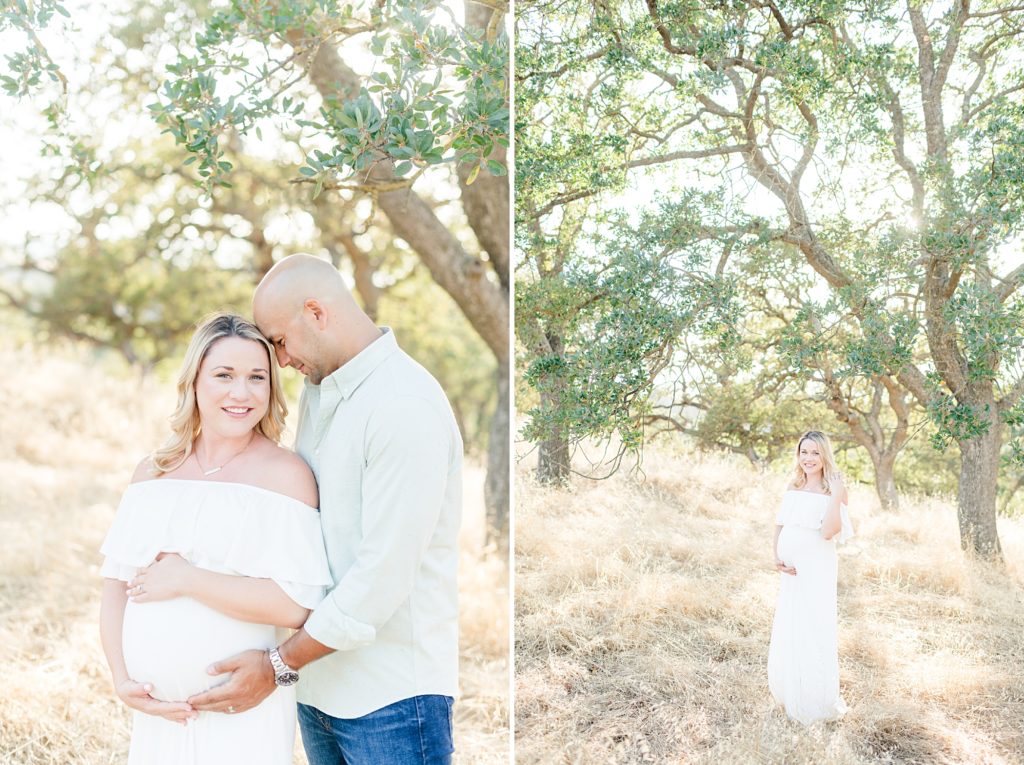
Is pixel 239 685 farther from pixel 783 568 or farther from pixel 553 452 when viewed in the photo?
pixel 783 568

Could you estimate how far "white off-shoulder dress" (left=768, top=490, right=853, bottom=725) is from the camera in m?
2.29

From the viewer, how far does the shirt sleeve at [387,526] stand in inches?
66.9

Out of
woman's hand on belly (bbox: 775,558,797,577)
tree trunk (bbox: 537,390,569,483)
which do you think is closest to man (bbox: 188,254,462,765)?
→ tree trunk (bbox: 537,390,569,483)

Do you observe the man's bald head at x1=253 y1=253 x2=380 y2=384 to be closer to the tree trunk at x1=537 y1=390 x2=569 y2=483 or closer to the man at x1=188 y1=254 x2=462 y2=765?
the man at x1=188 y1=254 x2=462 y2=765

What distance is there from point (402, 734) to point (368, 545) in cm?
39

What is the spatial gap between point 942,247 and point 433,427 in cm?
131

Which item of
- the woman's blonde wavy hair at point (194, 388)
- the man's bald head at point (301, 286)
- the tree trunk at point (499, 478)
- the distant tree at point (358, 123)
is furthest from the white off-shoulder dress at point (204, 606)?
the tree trunk at point (499, 478)

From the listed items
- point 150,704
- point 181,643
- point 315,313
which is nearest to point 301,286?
point 315,313

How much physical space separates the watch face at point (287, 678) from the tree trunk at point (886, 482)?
4.62 ft

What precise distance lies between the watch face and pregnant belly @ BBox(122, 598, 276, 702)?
4.0 inches

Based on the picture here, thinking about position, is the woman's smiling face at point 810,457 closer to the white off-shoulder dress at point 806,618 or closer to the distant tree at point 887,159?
the white off-shoulder dress at point 806,618

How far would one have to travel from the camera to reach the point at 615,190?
8.25ft

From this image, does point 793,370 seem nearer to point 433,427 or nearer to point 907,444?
point 907,444

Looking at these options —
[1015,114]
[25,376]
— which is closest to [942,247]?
[1015,114]
